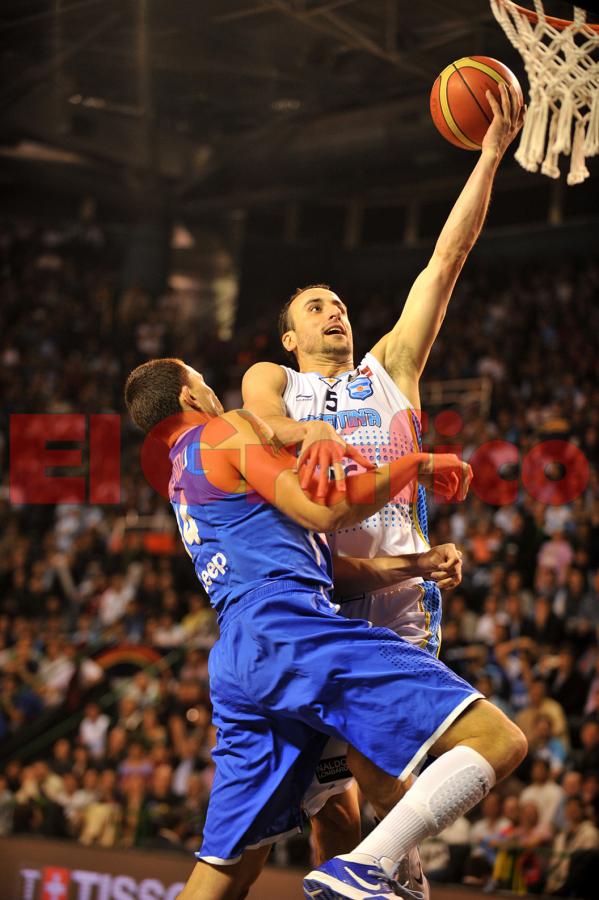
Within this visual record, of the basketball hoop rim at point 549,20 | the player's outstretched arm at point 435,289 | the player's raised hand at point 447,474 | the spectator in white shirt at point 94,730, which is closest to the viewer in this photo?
the player's raised hand at point 447,474

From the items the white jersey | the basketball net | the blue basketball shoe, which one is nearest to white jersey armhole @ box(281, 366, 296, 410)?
the white jersey

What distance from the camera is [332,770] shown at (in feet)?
11.0

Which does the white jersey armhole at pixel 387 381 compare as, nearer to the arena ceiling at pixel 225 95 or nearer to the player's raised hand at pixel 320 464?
the player's raised hand at pixel 320 464

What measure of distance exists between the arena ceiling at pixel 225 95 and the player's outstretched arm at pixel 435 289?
205 inches

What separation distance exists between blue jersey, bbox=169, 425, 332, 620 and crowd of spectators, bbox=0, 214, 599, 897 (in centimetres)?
429

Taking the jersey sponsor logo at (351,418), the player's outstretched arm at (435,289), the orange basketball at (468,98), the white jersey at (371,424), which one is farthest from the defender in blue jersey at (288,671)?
the orange basketball at (468,98)

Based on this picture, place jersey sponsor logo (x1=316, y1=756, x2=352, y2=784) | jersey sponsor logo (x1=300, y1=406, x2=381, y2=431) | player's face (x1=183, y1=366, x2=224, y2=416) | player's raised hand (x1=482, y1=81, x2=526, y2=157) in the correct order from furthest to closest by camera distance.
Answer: player's raised hand (x1=482, y1=81, x2=526, y2=157)
jersey sponsor logo (x1=300, y1=406, x2=381, y2=431)
player's face (x1=183, y1=366, x2=224, y2=416)
jersey sponsor logo (x1=316, y1=756, x2=352, y2=784)

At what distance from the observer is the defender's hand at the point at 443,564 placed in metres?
3.43

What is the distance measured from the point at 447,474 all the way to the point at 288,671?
0.79 meters

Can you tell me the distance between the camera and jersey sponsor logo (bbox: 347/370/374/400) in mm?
3836

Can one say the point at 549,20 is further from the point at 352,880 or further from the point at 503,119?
the point at 352,880

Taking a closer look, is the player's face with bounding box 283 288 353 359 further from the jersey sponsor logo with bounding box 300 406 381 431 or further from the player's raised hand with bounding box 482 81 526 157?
the player's raised hand with bounding box 482 81 526 157

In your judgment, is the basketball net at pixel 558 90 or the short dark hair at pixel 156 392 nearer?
the short dark hair at pixel 156 392

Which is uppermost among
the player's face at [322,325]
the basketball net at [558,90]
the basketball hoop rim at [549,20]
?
the basketball hoop rim at [549,20]
